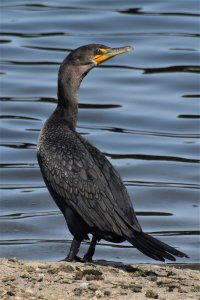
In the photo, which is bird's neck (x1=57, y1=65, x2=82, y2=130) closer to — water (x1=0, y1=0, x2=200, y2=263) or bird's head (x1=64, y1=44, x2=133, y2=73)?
bird's head (x1=64, y1=44, x2=133, y2=73)

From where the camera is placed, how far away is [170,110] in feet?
53.4

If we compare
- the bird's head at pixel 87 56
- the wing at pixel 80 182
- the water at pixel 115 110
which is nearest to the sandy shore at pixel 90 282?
the wing at pixel 80 182

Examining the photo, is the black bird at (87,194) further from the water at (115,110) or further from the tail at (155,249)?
the water at (115,110)

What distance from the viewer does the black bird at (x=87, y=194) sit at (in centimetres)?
834

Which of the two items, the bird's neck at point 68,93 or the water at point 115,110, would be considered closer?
the bird's neck at point 68,93

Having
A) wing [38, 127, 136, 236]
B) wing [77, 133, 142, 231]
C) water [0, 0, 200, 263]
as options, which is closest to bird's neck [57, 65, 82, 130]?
wing [38, 127, 136, 236]

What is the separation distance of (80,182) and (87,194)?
0.13 m

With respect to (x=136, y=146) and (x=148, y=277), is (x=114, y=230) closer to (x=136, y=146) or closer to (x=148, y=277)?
(x=148, y=277)

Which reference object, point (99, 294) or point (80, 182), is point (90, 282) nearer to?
point (99, 294)

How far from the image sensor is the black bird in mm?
8344

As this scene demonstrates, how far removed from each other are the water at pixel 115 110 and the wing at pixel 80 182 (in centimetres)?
228

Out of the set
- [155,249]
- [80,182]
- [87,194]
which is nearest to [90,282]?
[155,249]

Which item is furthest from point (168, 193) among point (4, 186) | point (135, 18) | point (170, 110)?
point (135, 18)

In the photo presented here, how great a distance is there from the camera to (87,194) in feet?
28.0
